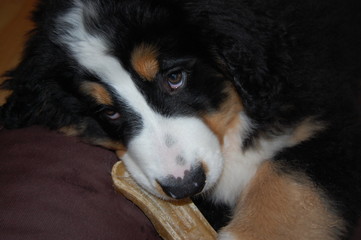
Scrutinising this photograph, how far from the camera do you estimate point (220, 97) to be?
2.10 m

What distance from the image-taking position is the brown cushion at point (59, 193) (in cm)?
210

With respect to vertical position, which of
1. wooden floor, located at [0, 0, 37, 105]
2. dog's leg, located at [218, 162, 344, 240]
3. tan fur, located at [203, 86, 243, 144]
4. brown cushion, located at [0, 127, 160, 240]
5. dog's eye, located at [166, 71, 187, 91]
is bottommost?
wooden floor, located at [0, 0, 37, 105]

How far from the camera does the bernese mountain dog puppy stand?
1.88 m

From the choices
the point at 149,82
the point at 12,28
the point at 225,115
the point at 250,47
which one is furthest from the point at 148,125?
the point at 12,28

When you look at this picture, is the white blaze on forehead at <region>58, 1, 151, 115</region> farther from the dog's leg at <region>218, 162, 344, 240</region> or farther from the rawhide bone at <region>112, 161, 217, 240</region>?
the dog's leg at <region>218, 162, 344, 240</region>

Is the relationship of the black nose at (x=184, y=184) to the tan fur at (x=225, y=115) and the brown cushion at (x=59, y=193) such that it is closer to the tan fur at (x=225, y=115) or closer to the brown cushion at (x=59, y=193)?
the tan fur at (x=225, y=115)

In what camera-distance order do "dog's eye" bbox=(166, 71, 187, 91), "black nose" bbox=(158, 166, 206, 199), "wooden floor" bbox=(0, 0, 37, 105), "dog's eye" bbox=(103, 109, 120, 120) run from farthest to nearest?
"wooden floor" bbox=(0, 0, 37, 105), "dog's eye" bbox=(103, 109, 120, 120), "dog's eye" bbox=(166, 71, 187, 91), "black nose" bbox=(158, 166, 206, 199)

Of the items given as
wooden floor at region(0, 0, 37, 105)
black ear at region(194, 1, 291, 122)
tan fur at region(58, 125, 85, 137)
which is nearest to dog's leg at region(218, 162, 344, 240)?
black ear at region(194, 1, 291, 122)

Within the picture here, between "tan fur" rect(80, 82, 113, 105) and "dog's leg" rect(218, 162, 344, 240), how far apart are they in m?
0.86

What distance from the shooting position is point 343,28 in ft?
8.29

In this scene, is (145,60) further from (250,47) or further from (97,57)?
(250,47)

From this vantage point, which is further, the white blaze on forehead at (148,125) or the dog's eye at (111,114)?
the dog's eye at (111,114)

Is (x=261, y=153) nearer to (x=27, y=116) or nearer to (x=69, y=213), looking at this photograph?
(x=69, y=213)

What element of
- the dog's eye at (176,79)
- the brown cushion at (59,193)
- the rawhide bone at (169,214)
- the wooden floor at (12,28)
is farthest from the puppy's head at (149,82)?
the wooden floor at (12,28)
